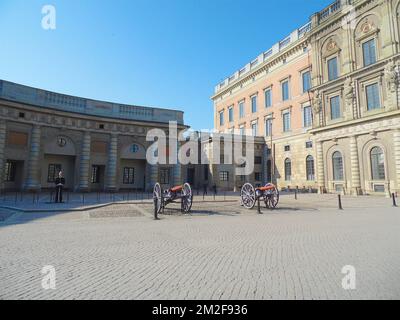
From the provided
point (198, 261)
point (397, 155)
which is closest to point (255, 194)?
point (198, 261)

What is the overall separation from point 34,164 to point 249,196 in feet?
58.1

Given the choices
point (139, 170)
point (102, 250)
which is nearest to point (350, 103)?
point (139, 170)

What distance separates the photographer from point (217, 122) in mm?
51062

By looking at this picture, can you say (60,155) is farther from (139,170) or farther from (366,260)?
(366,260)

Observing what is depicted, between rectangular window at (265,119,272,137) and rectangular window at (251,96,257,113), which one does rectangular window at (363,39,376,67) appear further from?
rectangular window at (251,96,257,113)

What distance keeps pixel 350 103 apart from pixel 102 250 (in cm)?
2795

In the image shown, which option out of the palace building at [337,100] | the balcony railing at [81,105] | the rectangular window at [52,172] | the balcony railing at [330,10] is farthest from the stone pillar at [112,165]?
the balcony railing at [330,10]

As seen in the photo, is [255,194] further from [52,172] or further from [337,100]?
[337,100]

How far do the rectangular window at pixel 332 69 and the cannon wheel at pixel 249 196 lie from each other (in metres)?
20.9

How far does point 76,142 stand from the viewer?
22.6m

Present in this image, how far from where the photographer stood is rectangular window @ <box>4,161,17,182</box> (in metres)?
20.1

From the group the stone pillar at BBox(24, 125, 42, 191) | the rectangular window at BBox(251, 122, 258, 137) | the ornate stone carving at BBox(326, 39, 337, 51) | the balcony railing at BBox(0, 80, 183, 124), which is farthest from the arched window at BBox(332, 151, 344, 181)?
the stone pillar at BBox(24, 125, 42, 191)

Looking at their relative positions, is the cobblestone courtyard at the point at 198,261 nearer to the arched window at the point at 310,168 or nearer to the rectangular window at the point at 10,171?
the rectangular window at the point at 10,171

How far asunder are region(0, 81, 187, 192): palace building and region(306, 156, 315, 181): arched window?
16.6 meters
